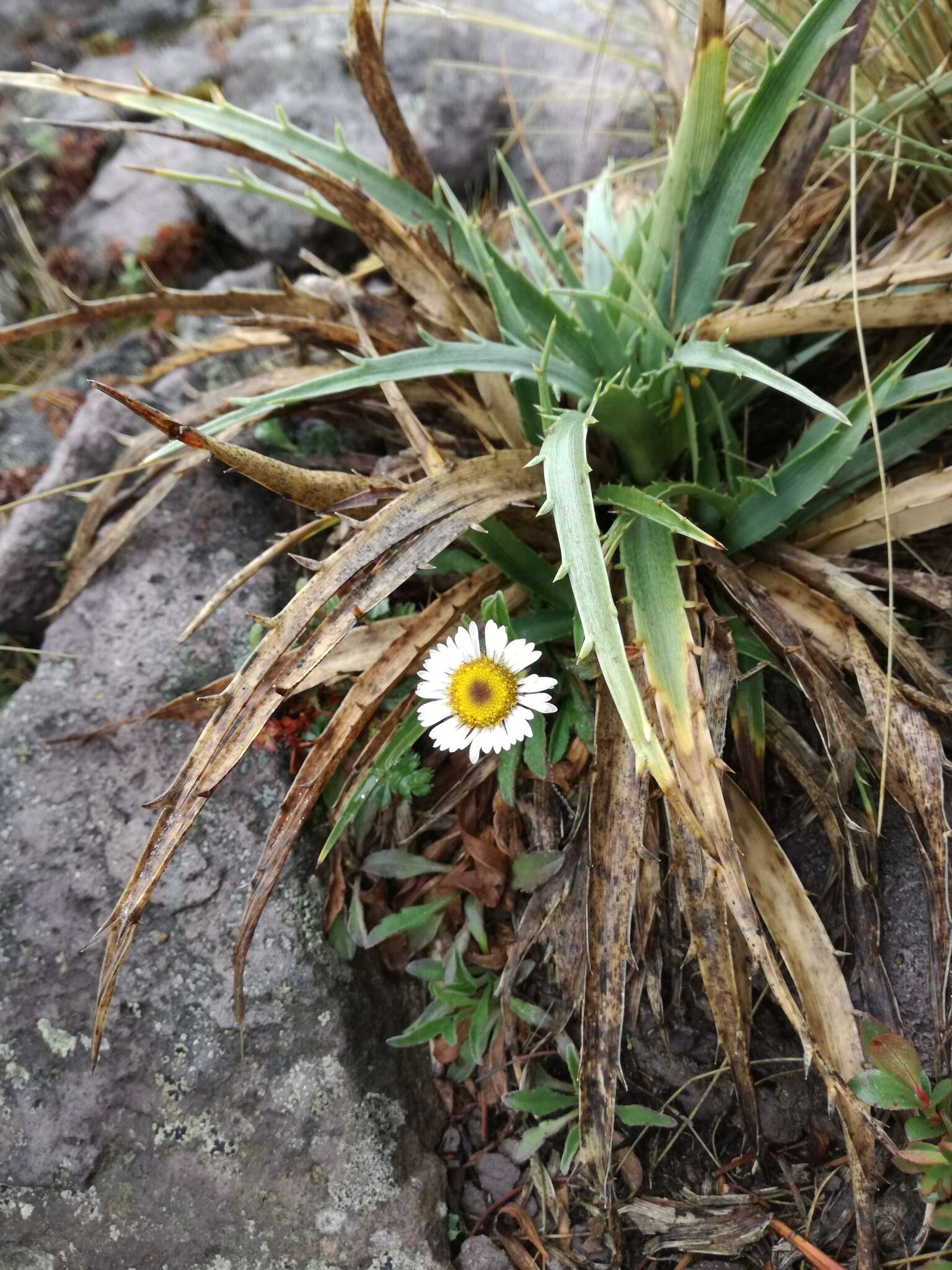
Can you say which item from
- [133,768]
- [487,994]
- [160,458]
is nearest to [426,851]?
[487,994]

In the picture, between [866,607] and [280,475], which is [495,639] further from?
[866,607]

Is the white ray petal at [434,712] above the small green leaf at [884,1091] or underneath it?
above

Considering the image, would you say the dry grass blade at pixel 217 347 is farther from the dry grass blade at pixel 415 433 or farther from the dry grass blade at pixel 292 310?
the dry grass blade at pixel 415 433

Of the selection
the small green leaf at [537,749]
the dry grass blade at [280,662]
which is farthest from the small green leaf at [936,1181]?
the dry grass blade at [280,662]

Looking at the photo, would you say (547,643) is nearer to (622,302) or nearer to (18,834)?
(622,302)

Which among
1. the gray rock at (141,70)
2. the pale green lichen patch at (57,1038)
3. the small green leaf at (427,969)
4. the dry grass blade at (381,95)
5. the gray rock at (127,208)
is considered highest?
the gray rock at (141,70)

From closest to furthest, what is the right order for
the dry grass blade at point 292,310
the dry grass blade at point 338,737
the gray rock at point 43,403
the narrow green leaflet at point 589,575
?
1. the narrow green leaflet at point 589,575
2. the dry grass blade at point 338,737
3. the dry grass blade at point 292,310
4. the gray rock at point 43,403

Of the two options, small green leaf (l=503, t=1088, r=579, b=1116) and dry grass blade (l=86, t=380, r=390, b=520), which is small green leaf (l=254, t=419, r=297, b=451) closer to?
dry grass blade (l=86, t=380, r=390, b=520)
